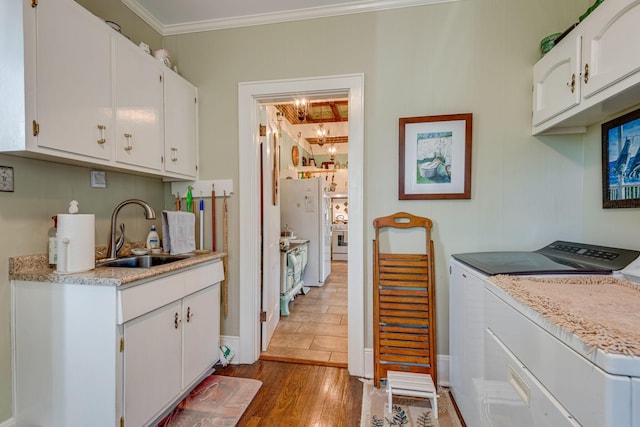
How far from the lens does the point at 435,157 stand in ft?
6.48

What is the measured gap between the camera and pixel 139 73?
1739mm

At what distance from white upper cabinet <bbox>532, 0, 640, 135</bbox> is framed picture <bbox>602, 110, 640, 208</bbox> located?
0.08 m

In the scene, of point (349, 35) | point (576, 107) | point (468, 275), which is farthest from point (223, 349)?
point (576, 107)

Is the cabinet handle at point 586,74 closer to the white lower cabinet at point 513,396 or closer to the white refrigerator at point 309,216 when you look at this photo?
the white lower cabinet at point 513,396

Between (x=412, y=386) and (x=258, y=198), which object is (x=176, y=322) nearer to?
(x=258, y=198)

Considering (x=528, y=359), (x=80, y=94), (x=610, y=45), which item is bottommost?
(x=528, y=359)

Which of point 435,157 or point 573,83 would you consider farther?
point 435,157

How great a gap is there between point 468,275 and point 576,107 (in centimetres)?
103

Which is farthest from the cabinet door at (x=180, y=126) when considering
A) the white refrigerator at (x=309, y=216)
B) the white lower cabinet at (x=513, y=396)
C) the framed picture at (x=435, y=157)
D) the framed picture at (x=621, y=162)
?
the framed picture at (x=621, y=162)

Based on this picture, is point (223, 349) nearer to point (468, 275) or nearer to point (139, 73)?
point (468, 275)

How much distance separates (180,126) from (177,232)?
0.80 metres

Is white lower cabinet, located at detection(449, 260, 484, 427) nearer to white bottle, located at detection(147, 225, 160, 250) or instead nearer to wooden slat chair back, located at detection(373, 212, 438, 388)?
wooden slat chair back, located at detection(373, 212, 438, 388)

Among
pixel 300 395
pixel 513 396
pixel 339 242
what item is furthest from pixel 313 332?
pixel 339 242

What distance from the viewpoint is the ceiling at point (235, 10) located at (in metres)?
2.02
